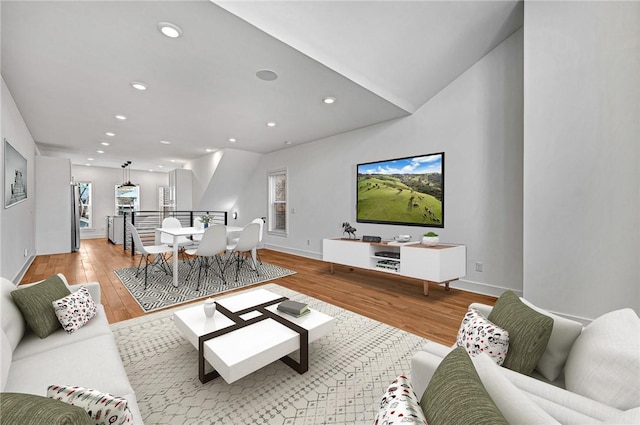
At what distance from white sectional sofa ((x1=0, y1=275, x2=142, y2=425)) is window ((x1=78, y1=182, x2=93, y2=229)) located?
374 inches

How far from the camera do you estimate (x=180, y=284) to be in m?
3.88

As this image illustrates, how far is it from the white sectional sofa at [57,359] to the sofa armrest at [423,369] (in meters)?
1.11

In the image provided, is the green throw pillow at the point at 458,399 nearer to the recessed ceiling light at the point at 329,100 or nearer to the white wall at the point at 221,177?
the recessed ceiling light at the point at 329,100

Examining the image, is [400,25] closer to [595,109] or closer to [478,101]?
[478,101]

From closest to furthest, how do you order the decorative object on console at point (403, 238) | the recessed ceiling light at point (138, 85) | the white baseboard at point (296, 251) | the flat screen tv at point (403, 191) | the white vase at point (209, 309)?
the white vase at point (209, 309) → the recessed ceiling light at point (138, 85) → the flat screen tv at point (403, 191) → the decorative object on console at point (403, 238) → the white baseboard at point (296, 251)

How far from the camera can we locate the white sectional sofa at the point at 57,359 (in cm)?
120

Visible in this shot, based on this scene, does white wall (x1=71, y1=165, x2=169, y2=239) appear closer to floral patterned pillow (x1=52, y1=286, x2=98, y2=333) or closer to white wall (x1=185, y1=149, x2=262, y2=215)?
white wall (x1=185, y1=149, x2=262, y2=215)

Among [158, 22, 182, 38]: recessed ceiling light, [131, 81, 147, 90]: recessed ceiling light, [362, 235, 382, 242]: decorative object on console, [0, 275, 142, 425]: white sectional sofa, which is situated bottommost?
[0, 275, 142, 425]: white sectional sofa

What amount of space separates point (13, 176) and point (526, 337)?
208 inches

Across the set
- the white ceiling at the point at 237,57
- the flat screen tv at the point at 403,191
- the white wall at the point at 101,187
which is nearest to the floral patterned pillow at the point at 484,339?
the white ceiling at the point at 237,57

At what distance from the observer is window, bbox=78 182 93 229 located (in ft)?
30.4

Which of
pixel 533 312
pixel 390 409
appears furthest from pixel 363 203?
pixel 390 409

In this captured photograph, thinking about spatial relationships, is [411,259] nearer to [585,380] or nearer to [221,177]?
[585,380]

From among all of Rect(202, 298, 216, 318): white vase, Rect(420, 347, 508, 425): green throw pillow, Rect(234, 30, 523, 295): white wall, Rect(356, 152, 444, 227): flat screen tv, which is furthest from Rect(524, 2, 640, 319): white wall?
Rect(202, 298, 216, 318): white vase
